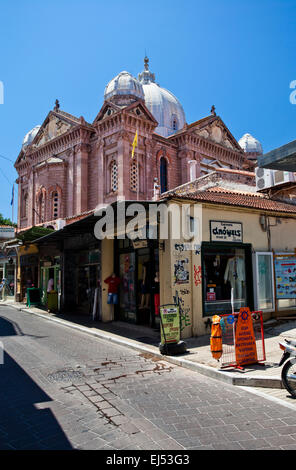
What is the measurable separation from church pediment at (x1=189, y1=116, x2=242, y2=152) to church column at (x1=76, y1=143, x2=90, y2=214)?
32.2 ft

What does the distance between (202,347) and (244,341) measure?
1.96 m

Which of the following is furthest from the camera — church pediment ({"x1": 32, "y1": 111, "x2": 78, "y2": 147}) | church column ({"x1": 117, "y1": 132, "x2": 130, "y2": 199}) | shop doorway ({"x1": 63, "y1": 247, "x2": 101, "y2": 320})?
church pediment ({"x1": 32, "y1": 111, "x2": 78, "y2": 147})

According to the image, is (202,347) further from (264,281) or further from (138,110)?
(138,110)

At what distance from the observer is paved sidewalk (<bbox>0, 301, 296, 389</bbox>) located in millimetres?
5836

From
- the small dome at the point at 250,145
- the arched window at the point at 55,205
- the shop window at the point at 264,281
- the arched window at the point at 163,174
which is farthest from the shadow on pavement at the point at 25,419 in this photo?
the small dome at the point at 250,145

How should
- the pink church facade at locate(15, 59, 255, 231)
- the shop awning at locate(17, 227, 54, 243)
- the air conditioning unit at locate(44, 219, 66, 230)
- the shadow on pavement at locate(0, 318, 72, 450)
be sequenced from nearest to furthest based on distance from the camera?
the shadow on pavement at locate(0, 318, 72, 450)
the shop awning at locate(17, 227, 54, 243)
the air conditioning unit at locate(44, 219, 66, 230)
the pink church facade at locate(15, 59, 255, 231)

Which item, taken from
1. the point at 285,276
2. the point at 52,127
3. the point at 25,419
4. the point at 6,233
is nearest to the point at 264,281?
the point at 285,276

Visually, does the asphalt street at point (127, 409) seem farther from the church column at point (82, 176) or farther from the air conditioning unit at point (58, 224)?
the church column at point (82, 176)

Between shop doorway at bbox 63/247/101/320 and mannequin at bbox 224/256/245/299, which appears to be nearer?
mannequin at bbox 224/256/245/299

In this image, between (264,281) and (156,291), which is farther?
(264,281)

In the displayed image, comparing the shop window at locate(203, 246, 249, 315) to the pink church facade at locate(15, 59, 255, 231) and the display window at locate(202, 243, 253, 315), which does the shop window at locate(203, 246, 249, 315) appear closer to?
the display window at locate(202, 243, 253, 315)

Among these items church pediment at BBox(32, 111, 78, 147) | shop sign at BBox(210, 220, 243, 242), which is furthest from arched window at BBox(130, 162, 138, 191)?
shop sign at BBox(210, 220, 243, 242)

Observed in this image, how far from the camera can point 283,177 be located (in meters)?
14.2

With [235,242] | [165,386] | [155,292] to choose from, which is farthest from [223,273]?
[165,386]
